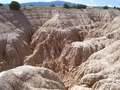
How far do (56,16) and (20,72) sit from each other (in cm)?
4634

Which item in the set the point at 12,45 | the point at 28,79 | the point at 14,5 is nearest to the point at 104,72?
the point at 28,79

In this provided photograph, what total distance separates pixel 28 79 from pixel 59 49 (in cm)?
3485

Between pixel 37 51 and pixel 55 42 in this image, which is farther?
pixel 55 42

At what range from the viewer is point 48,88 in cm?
2972

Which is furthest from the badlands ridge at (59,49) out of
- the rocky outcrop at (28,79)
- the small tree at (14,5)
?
the small tree at (14,5)

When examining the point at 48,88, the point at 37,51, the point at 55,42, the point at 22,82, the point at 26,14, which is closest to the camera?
the point at 22,82

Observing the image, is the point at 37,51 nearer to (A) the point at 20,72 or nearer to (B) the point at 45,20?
(B) the point at 45,20

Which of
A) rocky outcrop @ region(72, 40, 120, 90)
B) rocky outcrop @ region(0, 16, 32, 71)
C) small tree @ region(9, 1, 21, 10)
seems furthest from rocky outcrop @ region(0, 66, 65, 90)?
small tree @ region(9, 1, 21, 10)

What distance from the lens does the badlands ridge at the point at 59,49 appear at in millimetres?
29797

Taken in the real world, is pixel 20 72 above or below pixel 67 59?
above

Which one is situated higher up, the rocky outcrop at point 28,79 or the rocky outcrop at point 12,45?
the rocky outcrop at point 28,79

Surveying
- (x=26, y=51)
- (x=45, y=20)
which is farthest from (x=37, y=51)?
(x=45, y=20)

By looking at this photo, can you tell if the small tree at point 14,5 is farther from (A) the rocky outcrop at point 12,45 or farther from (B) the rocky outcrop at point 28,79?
(B) the rocky outcrop at point 28,79

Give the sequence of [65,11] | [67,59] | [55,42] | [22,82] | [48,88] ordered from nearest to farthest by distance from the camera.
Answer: [22,82] < [48,88] < [67,59] < [55,42] < [65,11]
